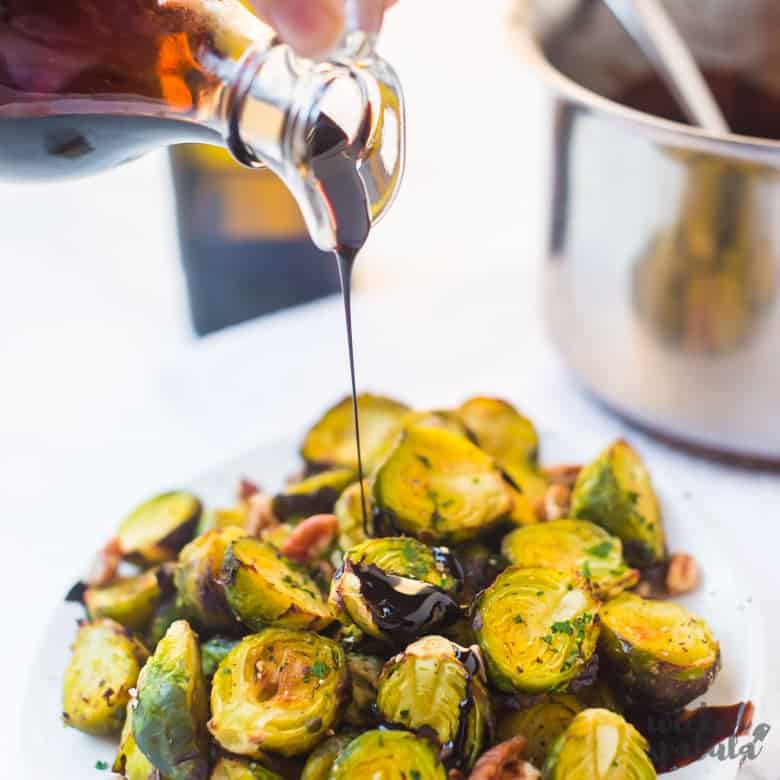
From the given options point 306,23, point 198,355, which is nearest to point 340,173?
point 306,23

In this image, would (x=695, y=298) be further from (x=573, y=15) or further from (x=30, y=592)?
(x=30, y=592)

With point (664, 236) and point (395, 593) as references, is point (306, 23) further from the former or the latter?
point (664, 236)

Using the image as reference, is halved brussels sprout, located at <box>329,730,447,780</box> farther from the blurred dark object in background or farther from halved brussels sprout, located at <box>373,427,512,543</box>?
the blurred dark object in background

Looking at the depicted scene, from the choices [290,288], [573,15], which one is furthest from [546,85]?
[290,288]

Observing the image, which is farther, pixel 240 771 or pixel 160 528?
pixel 160 528

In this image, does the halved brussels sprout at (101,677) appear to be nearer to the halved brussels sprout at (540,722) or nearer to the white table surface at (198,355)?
the white table surface at (198,355)

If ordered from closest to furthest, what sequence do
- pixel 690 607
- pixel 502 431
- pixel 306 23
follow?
pixel 306 23 < pixel 690 607 < pixel 502 431

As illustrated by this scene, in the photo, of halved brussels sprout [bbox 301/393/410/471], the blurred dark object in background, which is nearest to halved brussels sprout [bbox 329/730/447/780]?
halved brussels sprout [bbox 301/393/410/471]
